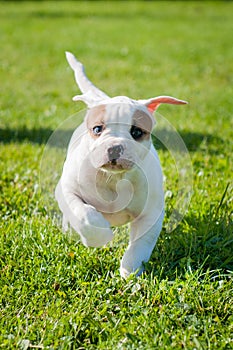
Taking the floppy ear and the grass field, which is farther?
the floppy ear

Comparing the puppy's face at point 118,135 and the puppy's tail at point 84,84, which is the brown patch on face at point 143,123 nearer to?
the puppy's face at point 118,135

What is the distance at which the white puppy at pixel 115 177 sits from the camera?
247 centimetres

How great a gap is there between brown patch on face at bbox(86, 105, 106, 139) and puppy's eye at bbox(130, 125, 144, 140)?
126mm

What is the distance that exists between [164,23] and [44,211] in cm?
1156

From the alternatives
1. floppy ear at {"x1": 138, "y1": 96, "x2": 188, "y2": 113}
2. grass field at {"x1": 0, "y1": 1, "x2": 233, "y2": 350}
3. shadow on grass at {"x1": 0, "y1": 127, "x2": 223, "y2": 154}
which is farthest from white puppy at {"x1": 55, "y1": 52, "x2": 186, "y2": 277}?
shadow on grass at {"x1": 0, "y1": 127, "x2": 223, "y2": 154}

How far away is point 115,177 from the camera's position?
263 centimetres

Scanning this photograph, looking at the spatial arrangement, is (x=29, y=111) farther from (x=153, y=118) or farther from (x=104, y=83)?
(x=153, y=118)

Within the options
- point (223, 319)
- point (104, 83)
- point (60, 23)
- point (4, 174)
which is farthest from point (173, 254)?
point (60, 23)

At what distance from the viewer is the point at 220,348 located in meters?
2.24

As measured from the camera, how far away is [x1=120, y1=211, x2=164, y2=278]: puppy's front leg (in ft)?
8.99

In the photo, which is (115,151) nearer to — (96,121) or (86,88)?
(96,121)

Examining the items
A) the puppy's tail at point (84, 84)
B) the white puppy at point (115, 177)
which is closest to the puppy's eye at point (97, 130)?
the white puppy at point (115, 177)

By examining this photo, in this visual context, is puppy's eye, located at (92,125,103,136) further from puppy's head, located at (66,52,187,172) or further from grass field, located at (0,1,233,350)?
grass field, located at (0,1,233,350)

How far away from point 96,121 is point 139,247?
64 cm
